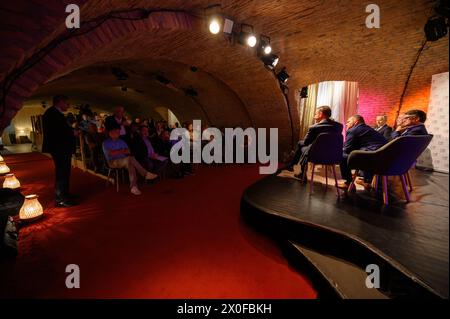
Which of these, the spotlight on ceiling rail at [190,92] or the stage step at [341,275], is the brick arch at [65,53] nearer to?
the stage step at [341,275]

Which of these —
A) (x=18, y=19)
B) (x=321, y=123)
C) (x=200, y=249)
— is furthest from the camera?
(x=321, y=123)

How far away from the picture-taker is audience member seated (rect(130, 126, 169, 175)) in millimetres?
4527

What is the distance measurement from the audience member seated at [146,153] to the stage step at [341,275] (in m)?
3.75

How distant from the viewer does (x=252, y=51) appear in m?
5.00

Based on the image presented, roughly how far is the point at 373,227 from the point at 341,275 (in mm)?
680

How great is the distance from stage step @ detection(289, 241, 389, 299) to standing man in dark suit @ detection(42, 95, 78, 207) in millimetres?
3712

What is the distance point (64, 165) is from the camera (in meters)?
3.34

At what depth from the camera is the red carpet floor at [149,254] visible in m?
1.72

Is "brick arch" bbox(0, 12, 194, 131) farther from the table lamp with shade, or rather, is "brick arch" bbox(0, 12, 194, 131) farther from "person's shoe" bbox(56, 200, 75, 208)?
the table lamp with shade

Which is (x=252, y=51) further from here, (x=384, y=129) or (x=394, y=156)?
(x=394, y=156)

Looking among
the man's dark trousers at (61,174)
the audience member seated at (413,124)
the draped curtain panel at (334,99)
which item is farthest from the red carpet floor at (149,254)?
the draped curtain panel at (334,99)
